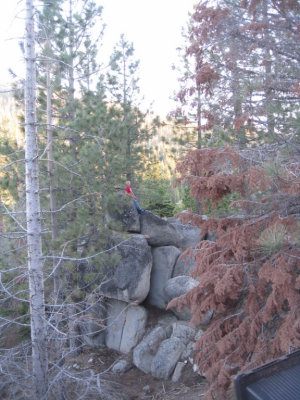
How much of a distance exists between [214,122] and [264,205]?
6.64 feet

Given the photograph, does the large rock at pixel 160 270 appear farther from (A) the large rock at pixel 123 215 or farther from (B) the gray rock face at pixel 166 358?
(B) the gray rock face at pixel 166 358

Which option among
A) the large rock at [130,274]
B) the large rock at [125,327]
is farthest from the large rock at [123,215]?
the large rock at [125,327]

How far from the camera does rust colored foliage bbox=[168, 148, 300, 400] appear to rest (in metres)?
3.47

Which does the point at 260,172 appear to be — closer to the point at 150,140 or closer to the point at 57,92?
the point at 57,92

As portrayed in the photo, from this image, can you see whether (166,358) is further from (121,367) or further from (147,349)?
(121,367)

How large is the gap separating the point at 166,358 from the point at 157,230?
3420 mm

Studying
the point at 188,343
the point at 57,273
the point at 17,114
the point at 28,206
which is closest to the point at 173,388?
the point at 188,343

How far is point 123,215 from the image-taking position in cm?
959

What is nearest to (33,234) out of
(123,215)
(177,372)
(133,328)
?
(123,215)

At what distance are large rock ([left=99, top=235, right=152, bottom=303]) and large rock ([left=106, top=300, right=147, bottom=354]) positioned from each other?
15.2 inches

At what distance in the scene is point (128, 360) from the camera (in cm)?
870

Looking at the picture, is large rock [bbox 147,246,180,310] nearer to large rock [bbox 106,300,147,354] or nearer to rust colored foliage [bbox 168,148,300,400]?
large rock [bbox 106,300,147,354]

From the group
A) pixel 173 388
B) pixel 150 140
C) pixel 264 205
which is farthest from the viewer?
pixel 150 140

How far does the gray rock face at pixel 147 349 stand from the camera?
8.32 meters
